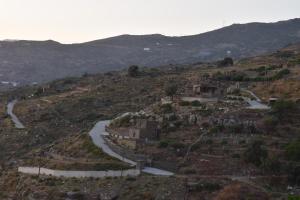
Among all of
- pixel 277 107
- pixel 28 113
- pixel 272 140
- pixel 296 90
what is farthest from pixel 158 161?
pixel 28 113

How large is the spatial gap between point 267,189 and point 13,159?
29.9 metres

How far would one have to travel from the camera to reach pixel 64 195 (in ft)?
127

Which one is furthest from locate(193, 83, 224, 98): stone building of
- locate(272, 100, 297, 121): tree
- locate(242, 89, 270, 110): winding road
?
locate(272, 100, 297, 121): tree

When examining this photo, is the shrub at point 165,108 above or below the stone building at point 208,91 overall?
below

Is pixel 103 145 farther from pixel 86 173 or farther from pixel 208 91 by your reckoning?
pixel 208 91

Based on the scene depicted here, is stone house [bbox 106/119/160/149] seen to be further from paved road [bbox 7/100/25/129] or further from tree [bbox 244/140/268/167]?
paved road [bbox 7/100/25/129]

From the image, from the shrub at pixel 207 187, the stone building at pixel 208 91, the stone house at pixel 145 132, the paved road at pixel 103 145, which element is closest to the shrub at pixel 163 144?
the stone house at pixel 145 132

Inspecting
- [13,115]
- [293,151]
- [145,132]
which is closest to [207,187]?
[293,151]

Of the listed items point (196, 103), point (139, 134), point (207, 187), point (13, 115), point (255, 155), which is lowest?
point (13, 115)

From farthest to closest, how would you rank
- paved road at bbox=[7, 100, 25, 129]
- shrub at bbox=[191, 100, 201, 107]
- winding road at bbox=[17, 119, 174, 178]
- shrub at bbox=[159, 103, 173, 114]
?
1. paved road at bbox=[7, 100, 25, 129]
2. shrub at bbox=[191, 100, 201, 107]
3. shrub at bbox=[159, 103, 173, 114]
4. winding road at bbox=[17, 119, 174, 178]

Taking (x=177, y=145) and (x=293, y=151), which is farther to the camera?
(x=177, y=145)

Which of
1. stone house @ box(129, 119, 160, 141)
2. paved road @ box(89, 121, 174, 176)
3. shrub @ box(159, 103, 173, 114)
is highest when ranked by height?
shrub @ box(159, 103, 173, 114)

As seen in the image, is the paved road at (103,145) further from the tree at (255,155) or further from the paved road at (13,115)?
the paved road at (13,115)

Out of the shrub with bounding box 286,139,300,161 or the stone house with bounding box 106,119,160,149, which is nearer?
the shrub with bounding box 286,139,300,161
